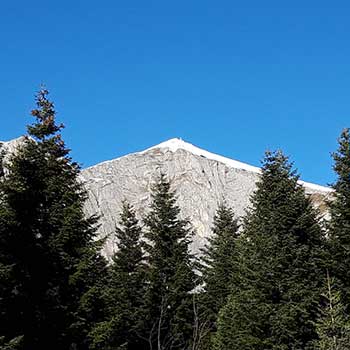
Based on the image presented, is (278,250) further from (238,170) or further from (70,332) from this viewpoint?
(238,170)

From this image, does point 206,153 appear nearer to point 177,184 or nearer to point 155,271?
point 177,184

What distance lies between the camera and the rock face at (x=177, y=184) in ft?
377

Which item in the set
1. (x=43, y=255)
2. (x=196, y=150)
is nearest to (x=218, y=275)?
(x=43, y=255)

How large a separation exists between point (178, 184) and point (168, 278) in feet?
302

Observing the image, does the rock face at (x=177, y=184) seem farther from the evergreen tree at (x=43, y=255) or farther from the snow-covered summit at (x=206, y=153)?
the evergreen tree at (x=43, y=255)

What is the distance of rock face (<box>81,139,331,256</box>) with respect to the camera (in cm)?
11512

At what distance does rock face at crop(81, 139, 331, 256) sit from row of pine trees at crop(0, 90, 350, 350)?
79.1m

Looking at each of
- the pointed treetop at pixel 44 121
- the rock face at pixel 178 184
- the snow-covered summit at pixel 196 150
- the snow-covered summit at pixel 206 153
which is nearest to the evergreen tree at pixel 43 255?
the pointed treetop at pixel 44 121

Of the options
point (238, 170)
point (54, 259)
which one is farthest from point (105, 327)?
point (238, 170)

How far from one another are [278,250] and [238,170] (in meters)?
109

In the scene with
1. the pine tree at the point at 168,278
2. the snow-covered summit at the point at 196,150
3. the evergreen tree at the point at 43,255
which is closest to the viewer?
the evergreen tree at the point at 43,255

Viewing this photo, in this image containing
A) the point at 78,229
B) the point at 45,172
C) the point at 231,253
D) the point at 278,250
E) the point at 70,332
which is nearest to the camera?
the point at 70,332

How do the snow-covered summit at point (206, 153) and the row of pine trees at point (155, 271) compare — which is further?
the snow-covered summit at point (206, 153)

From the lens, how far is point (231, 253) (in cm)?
3497
